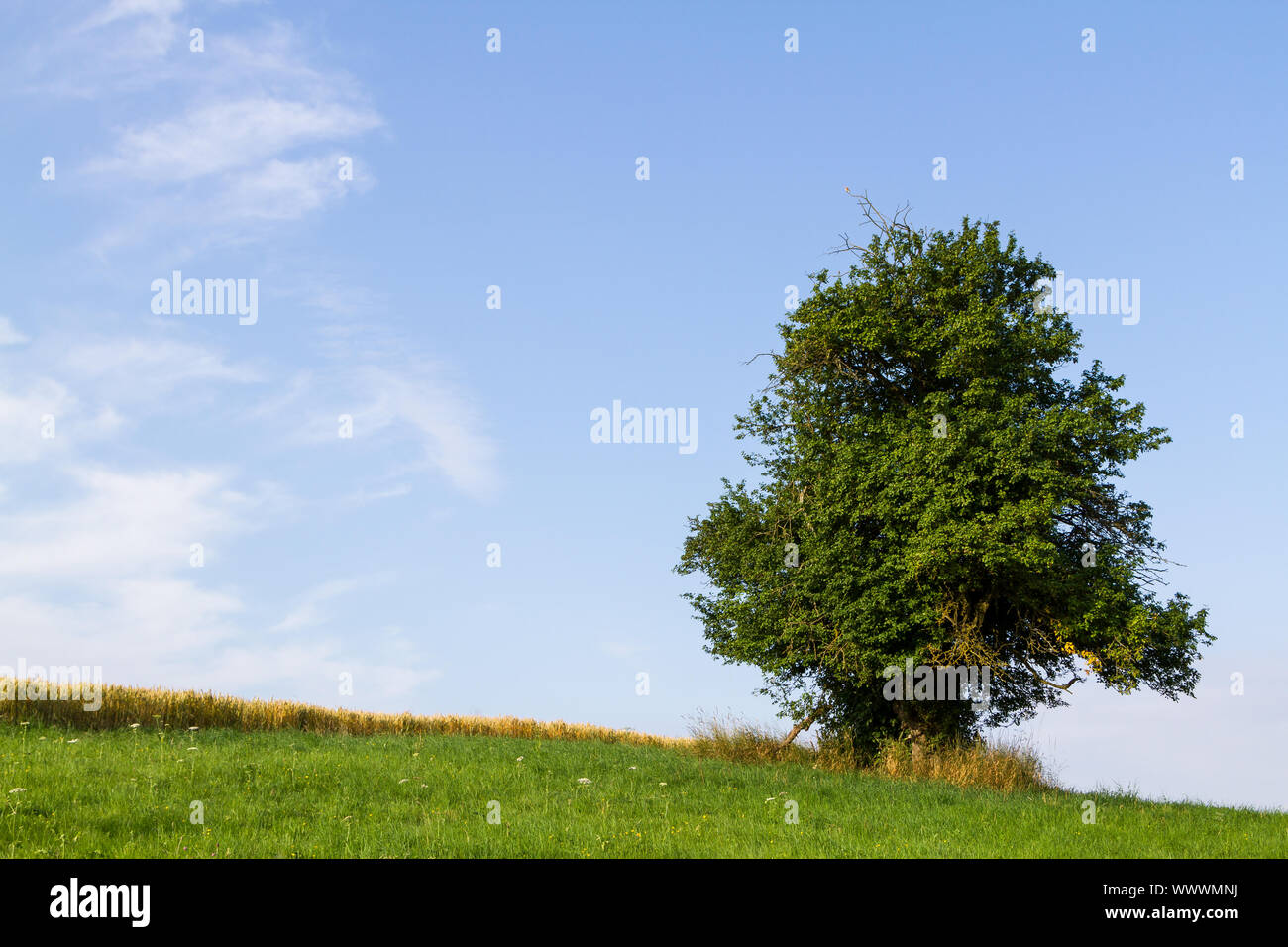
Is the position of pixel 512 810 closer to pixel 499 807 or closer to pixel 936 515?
pixel 499 807

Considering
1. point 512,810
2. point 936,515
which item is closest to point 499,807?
point 512,810

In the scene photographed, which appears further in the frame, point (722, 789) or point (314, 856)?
point (722, 789)

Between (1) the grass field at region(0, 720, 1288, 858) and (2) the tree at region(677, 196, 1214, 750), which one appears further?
(2) the tree at region(677, 196, 1214, 750)

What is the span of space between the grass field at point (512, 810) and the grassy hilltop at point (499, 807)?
6 cm

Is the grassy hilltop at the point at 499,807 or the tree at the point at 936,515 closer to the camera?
the grassy hilltop at the point at 499,807

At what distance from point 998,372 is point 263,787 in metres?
21.5

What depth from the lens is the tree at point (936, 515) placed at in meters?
24.2

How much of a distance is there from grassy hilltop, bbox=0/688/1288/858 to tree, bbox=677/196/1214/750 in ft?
11.9

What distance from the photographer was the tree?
24234 mm

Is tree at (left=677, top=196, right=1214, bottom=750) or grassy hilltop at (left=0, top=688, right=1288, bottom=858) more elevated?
tree at (left=677, top=196, right=1214, bottom=750)
